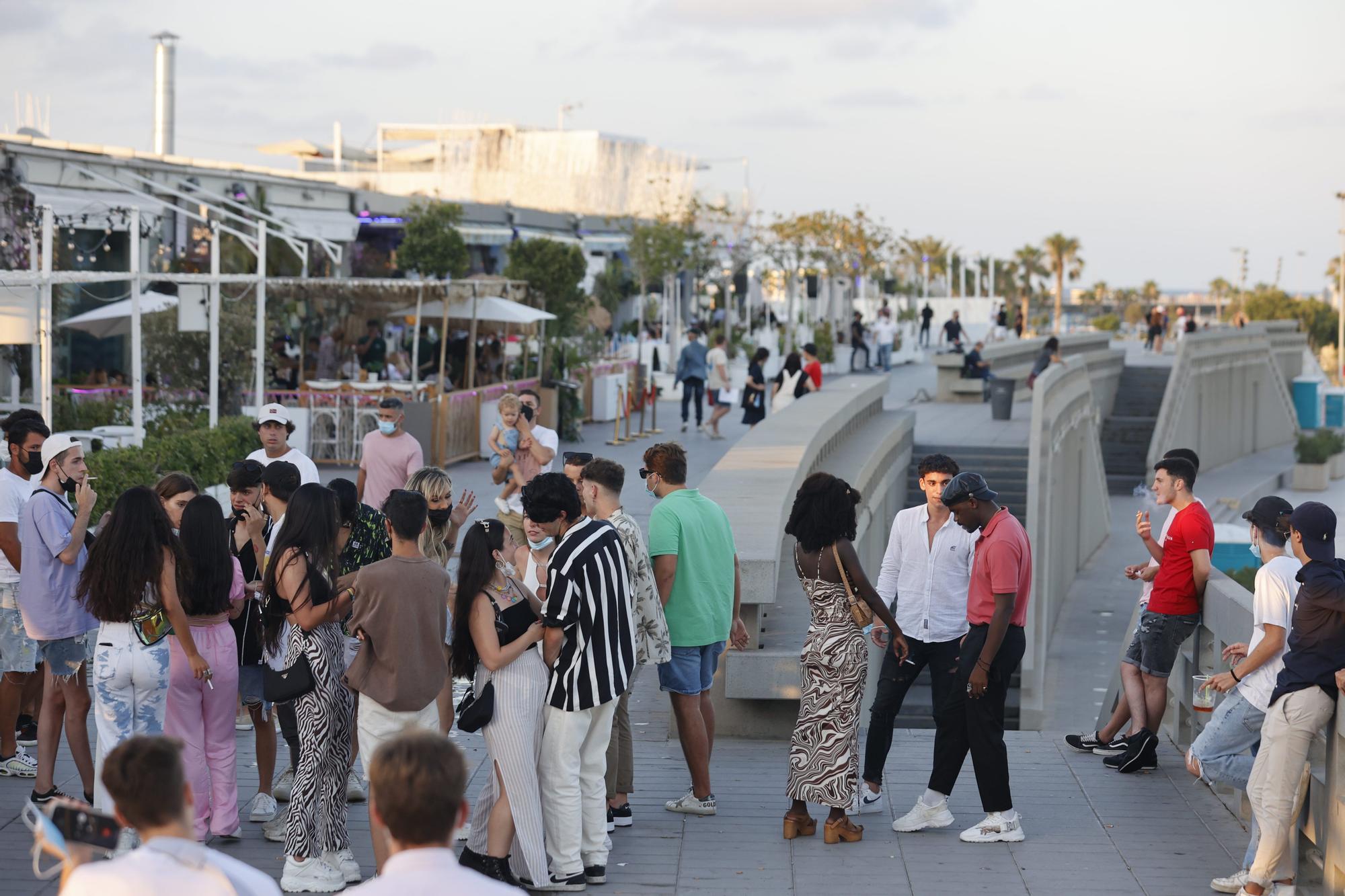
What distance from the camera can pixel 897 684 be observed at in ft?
23.1

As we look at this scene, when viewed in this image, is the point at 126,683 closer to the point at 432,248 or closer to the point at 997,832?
the point at 997,832

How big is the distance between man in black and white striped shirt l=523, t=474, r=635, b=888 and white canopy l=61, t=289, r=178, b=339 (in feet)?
51.5

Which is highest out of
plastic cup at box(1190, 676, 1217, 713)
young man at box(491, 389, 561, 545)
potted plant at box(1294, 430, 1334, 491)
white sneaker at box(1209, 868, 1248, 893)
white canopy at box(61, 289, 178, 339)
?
white canopy at box(61, 289, 178, 339)

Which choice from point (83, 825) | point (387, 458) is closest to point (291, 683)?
point (83, 825)

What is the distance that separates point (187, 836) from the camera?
3193 millimetres

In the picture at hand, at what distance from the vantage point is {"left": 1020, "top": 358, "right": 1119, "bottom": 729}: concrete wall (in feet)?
60.5

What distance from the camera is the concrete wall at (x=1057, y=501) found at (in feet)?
60.5

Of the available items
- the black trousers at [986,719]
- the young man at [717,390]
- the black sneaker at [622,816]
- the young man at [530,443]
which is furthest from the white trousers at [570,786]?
the young man at [717,390]

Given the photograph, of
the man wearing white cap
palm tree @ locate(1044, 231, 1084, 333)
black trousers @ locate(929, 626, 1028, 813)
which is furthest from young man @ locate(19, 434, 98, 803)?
palm tree @ locate(1044, 231, 1084, 333)

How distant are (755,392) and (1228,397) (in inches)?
1101

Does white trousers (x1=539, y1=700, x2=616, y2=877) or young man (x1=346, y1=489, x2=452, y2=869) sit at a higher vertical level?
young man (x1=346, y1=489, x2=452, y2=869)

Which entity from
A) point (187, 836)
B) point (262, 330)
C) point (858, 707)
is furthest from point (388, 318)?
point (187, 836)

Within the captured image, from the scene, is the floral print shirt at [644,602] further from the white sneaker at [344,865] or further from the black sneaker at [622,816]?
the white sneaker at [344,865]

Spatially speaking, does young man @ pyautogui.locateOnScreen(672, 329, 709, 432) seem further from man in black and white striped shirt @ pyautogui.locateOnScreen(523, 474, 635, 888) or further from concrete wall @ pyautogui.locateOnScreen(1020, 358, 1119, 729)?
man in black and white striped shirt @ pyautogui.locateOnScreen(523, 474, 635, 888)
